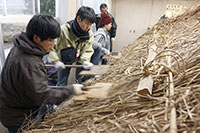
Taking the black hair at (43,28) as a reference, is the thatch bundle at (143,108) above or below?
below

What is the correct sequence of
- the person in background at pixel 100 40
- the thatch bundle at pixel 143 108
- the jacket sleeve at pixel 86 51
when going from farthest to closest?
the person in background at pixel 100 40, the jacket sleeve at pixel 86 51, the thatch bundle at pixel 143 108

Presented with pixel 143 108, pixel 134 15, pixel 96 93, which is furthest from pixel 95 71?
pixel 134 15

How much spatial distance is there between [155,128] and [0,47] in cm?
175

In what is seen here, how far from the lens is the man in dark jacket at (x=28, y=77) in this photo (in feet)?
3.54

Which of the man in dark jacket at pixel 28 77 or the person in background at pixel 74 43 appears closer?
the man in dark jacket at pixel 28 77

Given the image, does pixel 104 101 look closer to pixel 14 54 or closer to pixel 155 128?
pixel 155 128

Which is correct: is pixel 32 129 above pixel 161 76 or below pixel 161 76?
below

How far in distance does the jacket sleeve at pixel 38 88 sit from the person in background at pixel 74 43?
87 cm

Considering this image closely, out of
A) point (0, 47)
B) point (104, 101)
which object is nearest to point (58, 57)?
point (0, 47)

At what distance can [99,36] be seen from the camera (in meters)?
3.11

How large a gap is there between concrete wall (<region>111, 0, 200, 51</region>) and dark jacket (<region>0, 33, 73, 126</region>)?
21.3 ft

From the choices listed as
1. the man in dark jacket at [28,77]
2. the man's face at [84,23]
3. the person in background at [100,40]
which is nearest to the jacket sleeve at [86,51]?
the man's face at [84,23]

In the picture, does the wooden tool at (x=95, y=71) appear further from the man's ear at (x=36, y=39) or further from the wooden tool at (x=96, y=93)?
the man's ear at (x=36, y=39)

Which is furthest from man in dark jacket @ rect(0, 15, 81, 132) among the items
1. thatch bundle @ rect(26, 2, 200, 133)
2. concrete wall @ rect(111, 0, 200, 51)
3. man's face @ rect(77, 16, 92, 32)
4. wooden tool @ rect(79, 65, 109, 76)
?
concrete wall @ rect(111, 0, 200, 51)
